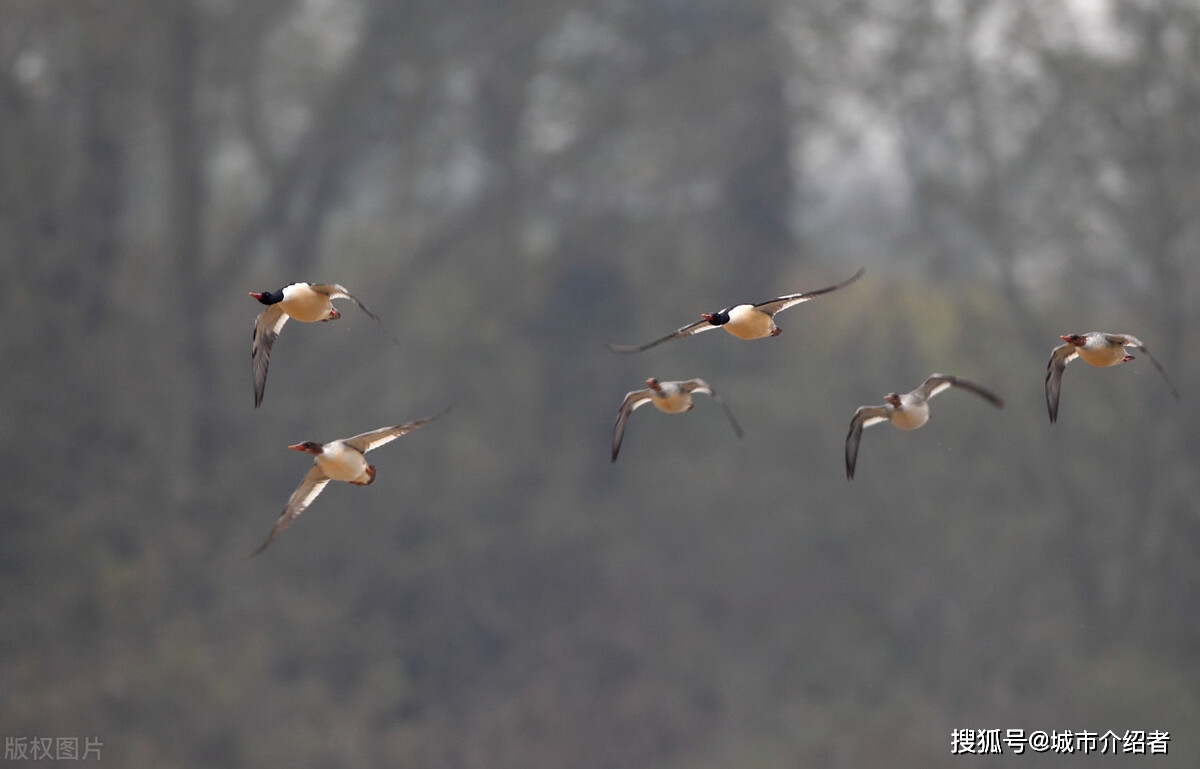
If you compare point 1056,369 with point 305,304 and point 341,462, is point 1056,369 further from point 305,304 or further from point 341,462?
point 305,304

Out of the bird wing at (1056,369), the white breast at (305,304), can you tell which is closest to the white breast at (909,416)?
the bird wing at (1056,369)

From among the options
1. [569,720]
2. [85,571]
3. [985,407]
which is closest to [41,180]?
[85,571]

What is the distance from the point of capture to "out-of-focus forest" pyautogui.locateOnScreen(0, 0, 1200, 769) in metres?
20.0

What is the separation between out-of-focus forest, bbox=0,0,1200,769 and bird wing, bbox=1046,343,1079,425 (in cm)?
1454

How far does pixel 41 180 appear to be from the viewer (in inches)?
761

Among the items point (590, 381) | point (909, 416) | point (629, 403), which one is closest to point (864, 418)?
point (909, 416)

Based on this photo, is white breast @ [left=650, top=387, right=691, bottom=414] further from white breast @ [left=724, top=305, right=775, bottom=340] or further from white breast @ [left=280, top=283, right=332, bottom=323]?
white breast @ [left=280, top=283, right=332, bottom=323]

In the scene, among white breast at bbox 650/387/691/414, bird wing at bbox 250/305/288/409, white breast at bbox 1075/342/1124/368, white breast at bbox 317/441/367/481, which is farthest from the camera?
bird wing at bbox 250/305/288/409

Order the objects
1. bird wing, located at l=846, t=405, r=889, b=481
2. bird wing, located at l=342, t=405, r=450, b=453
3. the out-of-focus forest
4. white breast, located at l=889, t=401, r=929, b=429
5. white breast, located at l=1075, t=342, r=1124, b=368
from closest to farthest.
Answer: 1. white breast, located at l=1075, t=342, r=1124, b=368
2. bird wing, located at l=342, t=405, r=450, b=453
3. white breast, located at l=889, t=401, r=929, b=429
4. bird wing, located at l=846, t=405, r=889, b=481
5. the out-of-focus forest

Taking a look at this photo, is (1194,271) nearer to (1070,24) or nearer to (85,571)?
(1070,24)

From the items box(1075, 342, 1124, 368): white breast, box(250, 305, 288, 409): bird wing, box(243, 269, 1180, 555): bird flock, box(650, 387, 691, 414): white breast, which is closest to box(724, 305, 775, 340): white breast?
box(243, 269, 1180, 555): bird flock

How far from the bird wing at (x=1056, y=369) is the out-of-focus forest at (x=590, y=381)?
1454 cm

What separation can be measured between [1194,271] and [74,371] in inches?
649

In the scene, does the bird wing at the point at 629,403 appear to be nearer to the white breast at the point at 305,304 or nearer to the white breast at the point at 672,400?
the white breast at the point at 672,400
